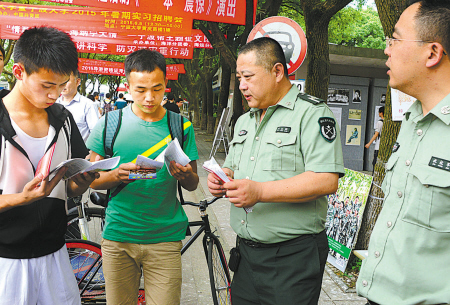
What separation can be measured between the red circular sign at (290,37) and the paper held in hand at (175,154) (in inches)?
114

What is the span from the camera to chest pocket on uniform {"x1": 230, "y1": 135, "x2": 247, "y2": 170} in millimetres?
2346

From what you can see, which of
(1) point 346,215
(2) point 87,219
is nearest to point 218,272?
(2) point 87,219

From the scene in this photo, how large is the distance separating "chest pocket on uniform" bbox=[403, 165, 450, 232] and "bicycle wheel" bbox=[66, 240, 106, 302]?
2603mm

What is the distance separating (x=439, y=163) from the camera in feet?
4.63

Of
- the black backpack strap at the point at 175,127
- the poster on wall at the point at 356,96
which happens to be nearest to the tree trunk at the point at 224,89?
the poster on wall at the point at 356,96

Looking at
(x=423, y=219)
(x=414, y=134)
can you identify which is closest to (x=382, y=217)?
(x=423, y=219)

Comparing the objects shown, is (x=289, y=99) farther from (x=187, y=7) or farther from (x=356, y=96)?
(x=356, y=96)

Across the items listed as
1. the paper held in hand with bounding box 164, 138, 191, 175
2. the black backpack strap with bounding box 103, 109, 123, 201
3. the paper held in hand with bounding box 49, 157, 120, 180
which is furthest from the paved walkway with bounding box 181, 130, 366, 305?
the paper held in hand with bounding box 49, 157, 120, 180

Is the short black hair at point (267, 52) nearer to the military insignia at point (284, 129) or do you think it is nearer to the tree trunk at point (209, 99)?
the military insignia at point (284, 129)

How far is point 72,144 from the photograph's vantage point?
200 centimetres

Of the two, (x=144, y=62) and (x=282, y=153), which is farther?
(x=144, y=62)

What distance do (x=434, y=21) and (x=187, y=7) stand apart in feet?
23.1

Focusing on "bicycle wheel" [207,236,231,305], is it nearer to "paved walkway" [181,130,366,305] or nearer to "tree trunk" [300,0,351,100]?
"paved walkway" [181,130,366,305]

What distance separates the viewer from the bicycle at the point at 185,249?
121 inches
